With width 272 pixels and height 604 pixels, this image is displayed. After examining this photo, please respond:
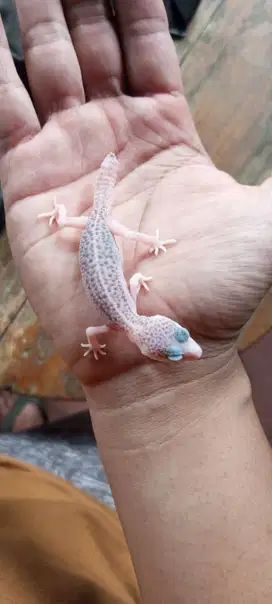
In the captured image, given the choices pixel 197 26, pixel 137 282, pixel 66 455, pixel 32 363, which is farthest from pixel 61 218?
pixel 197 26

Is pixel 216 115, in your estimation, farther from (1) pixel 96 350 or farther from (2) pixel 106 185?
(1) pixel 96 350

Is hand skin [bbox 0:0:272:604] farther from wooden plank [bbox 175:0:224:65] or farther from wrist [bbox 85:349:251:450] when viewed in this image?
wooden plank [bbox 175:0:224:65]

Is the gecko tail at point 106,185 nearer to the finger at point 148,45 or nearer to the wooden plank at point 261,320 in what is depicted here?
the finger at point 148,45

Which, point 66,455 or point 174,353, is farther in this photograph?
point 66,455

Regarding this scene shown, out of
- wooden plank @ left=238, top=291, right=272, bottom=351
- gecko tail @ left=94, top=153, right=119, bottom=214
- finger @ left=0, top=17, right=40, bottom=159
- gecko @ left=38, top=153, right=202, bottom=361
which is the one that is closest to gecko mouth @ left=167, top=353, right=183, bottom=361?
gecko @ left=38, top=153, right=202, bottom=361

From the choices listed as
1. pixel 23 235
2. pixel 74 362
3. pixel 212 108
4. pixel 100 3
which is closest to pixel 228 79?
pixel 212 108

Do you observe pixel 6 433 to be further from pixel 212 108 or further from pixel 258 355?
pixel 212 108

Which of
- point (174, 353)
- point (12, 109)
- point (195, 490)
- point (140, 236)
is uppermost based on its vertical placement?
point (12, 109)

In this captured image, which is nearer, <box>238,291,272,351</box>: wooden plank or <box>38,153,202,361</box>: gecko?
<box>38,153,202,361</box>: gecko
